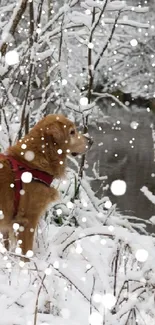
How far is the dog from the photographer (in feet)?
13.7

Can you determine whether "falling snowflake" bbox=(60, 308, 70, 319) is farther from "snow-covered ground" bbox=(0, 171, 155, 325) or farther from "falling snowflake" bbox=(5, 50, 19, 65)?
"falling snowflake" bbox=(5, 50, 19, 65)

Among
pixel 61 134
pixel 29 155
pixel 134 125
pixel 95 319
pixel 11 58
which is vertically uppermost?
pixel 11 58

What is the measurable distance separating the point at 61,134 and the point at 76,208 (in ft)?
5.47

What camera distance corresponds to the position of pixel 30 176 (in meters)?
4.21

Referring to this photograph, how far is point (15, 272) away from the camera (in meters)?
3.25

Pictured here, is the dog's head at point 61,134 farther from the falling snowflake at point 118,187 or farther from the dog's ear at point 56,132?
the falling snowflake at point 118,187

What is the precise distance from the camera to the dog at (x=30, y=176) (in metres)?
4.18

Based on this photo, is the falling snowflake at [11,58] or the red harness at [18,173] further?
the falling snowflake at [11,58]

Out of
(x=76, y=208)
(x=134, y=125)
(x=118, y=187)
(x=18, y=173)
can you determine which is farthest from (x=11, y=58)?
(x=134, y=125)

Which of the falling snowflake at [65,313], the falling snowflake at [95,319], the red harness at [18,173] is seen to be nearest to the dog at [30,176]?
the red harness at [18,173]

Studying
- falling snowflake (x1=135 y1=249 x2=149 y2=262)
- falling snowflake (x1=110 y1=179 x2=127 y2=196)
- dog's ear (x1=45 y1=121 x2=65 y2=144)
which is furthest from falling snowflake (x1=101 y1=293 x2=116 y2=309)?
falling snowflake (x1=110 y1=179 x2=127 y2=196)

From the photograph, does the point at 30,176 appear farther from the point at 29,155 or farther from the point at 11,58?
the point at 11,58

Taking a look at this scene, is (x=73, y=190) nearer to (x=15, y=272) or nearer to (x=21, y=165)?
(x=21, y=165)

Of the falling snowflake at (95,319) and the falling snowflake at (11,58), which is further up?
the falling snowflake at (11,58)
